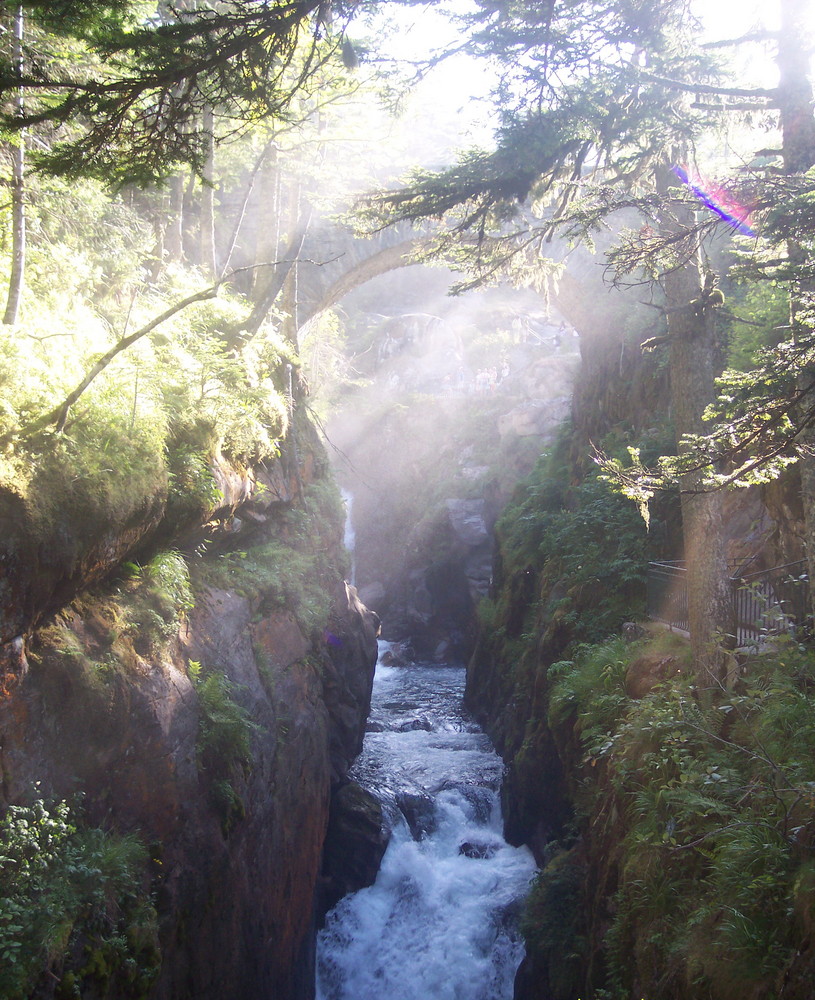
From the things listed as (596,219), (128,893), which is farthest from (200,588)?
(596,219)

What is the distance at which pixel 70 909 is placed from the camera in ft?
15.3

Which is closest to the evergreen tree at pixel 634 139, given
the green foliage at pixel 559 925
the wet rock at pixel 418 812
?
the green foliage at pixel 559 925

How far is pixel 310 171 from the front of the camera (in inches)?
642

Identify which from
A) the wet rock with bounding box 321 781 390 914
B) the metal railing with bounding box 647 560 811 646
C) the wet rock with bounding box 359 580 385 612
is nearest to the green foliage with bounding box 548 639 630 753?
the metal railing with bounding box 647 560 811 646

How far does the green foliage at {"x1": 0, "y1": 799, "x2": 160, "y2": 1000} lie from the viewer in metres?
4.28

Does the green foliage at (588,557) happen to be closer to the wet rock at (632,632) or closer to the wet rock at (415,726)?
the wet rock at (632,632)

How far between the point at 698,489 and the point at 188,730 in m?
6.23

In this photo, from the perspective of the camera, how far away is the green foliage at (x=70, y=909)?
14.0ft

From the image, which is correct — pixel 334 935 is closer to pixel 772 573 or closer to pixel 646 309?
pixel 772 573

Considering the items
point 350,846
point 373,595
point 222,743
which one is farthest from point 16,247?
point 373,595

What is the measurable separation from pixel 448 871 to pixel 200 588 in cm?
712

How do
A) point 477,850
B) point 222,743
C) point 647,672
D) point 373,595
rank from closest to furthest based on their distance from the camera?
point 222,743
point 647,672
point 477,850
point 373,595

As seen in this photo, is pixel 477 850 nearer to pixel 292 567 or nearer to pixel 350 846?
pixel 350 846

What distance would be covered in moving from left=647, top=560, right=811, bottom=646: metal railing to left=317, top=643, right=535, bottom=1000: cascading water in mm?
5113
